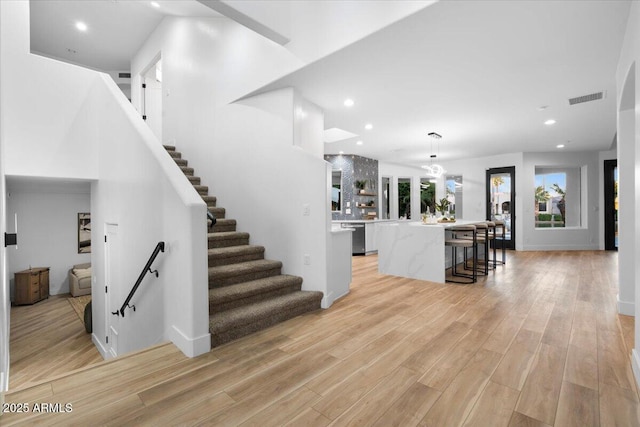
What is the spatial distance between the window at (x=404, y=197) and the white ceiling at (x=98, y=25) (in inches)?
306

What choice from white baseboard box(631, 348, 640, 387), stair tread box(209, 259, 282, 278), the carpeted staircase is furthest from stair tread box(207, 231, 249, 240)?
white baseboard box(631, 348, 640, 387)

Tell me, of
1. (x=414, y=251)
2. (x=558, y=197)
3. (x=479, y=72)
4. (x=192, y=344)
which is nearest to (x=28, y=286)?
(x=192, y=344)

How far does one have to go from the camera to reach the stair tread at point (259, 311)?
2.78m

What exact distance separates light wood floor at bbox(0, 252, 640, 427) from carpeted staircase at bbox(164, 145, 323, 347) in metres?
0.13

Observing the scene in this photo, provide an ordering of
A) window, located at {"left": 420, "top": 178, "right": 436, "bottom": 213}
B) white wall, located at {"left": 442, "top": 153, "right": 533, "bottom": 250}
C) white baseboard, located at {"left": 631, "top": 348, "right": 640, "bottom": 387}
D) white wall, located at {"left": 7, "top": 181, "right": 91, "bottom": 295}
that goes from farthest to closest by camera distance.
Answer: window, located at {"left": 420, "top": 178, "right": 436, "bottom": 213} < white wall, located at {"left": 442, "top": 153, "right": 533, "bottom": 250} < white wall, located at {"left": 7, "top": 181, "right": 91, "bottom": 295} < white baseboard, located at {"left": 631, "top": 348, "right": 640, "bottom": 387}

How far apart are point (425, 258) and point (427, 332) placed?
230 centimetres

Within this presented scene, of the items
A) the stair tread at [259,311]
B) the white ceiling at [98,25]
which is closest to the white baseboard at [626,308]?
the stair tread at [259,311]

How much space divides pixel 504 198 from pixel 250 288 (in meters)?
8.57

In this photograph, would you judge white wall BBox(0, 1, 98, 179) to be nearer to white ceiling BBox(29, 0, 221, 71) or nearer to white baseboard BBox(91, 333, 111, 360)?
white ceiling BBox(29, 0, 221, 71)

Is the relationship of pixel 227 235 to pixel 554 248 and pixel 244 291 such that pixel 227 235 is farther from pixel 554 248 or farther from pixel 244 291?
pixel 554 248

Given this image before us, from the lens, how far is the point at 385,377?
215 centimetres

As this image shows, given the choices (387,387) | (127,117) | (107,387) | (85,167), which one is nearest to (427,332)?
(387,387)

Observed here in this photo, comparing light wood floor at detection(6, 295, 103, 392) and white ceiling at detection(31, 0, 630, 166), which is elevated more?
white ceiling at detection(31, 0, 630, 166)

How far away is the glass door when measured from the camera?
8.81m
